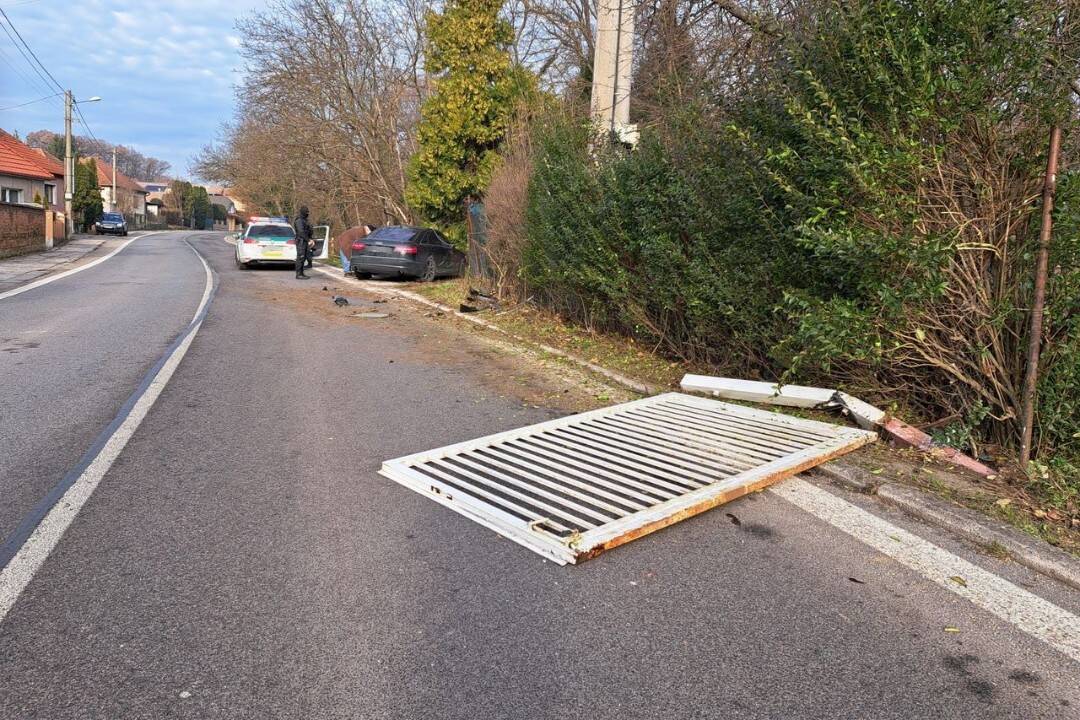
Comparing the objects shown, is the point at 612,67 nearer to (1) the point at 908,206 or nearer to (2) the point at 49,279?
(1) the point at 908,206

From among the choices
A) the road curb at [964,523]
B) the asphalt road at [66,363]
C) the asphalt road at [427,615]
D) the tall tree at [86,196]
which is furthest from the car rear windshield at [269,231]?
the tall tree at [86,196]

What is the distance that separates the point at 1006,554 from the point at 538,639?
8.43 ft

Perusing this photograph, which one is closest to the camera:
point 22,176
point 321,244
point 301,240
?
point 301,240

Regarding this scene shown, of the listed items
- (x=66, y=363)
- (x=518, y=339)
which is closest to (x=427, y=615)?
(x=66, y=363)

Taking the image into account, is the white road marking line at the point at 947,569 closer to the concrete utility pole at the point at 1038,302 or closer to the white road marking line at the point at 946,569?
the white road marking line at the point at 946,569

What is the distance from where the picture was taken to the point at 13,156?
38.9 meters

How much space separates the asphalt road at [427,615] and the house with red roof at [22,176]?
39.8 meters

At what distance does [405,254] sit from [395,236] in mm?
699

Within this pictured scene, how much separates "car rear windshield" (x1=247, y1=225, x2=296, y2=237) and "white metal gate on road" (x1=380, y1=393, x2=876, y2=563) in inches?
764

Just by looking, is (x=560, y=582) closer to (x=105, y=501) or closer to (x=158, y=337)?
(x=105, y=501)

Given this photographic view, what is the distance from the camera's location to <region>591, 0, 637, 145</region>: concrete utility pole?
39.1 ft

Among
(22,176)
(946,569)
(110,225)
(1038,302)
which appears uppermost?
(22,176)

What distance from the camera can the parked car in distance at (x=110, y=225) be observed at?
2028 inches

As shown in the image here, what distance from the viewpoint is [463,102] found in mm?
19391
